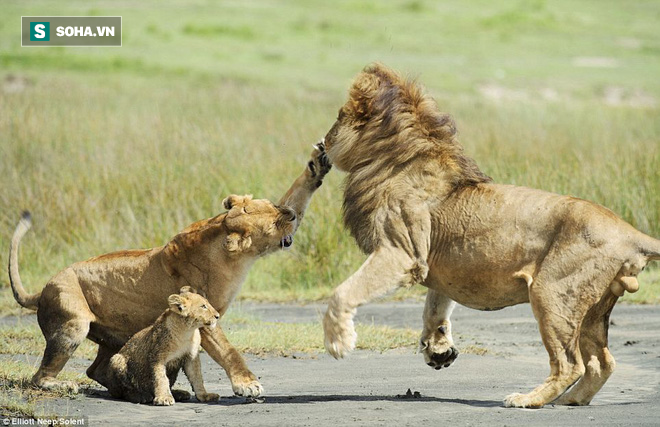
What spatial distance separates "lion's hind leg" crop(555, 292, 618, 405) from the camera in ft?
20.6

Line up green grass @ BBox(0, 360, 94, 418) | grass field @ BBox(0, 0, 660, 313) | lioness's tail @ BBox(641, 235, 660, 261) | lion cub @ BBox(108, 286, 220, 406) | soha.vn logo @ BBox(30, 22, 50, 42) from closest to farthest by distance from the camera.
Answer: green grass @ BBox(0, 360, 94, 418) → lioness's tail @ BBox(641, 235, 660, 261) → lion cub @ BBox(108, 286, 220, 406) → grass field @ BBox(0, 0, 660, 313) → soha.vn logo @ BBox(30, 22, 50, 42)

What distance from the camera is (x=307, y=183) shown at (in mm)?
7082

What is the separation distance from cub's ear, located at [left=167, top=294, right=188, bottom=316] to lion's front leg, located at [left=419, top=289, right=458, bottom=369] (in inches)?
61.6

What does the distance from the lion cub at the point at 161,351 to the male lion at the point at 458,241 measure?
0.73 metres

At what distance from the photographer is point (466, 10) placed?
2128 inches

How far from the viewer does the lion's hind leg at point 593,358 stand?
6.27 meters

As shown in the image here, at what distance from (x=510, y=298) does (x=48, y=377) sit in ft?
8.78

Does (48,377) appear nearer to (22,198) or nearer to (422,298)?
(422,298)

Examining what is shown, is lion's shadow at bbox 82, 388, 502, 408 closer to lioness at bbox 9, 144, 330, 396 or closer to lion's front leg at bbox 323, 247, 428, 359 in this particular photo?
lioness at bbox 9, 144, 330, 396

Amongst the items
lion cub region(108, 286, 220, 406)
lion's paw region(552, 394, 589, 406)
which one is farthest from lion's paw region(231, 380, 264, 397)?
lion's paw region(552, 394, 589, 406)

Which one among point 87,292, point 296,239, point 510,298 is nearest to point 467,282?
point 510,298

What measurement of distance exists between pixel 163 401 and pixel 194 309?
0.54 m

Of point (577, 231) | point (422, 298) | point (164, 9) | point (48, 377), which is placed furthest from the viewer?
point (164, 9)

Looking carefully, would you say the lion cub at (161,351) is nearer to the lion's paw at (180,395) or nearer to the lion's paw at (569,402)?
the lion's paw at (180,395)
